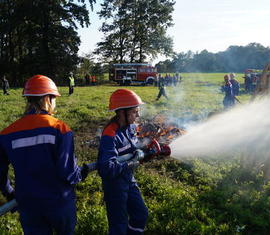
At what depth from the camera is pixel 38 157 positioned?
232 cm

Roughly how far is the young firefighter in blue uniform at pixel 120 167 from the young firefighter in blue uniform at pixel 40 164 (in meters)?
0.44

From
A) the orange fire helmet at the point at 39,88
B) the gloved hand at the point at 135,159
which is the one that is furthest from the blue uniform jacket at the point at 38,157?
the gloved hand at the point at 135,159

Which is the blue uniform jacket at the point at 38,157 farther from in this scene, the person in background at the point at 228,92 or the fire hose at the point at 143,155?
the person in background at the point at 228,92

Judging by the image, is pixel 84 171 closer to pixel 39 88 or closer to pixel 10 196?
pixel 10 196

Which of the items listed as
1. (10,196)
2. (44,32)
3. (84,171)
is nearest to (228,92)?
(84,171)

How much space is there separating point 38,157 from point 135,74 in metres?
34.5

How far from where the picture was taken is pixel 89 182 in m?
5.50

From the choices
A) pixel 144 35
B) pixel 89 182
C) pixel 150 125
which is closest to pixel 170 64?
pixel 144 35

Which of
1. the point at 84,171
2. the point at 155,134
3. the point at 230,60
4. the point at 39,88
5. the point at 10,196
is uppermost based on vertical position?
the point at 230,60

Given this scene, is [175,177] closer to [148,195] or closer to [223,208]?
[148,195]

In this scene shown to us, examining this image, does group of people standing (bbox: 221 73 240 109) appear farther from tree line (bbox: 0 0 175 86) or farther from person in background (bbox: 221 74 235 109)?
tree line (bbox: 0 0 175 86)

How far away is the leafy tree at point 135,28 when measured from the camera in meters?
45.4

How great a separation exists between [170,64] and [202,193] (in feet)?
165

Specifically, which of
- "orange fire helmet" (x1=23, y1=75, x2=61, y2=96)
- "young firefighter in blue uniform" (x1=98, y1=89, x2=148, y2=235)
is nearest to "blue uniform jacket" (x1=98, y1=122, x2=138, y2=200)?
"young firefighter in blue uniform" (x1=98, y1=89, x2=148, y2=235)
